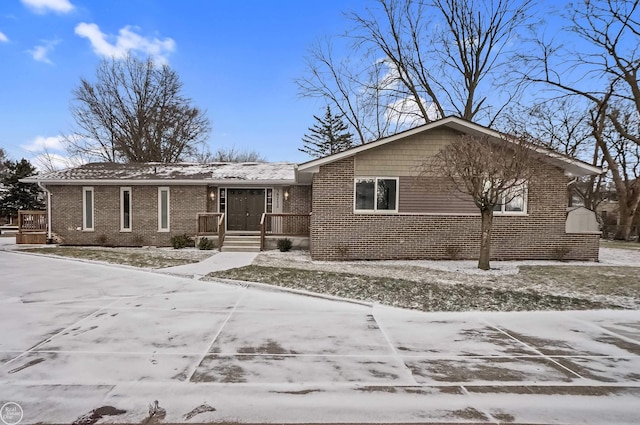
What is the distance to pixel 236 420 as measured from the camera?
9.04 feet

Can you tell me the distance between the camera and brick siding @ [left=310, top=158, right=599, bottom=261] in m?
11.3

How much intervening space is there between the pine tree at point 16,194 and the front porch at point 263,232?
84.1ft

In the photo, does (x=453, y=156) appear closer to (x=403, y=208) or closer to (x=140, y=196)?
(x=403, y=208)

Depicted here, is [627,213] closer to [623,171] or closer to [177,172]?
[623,171]

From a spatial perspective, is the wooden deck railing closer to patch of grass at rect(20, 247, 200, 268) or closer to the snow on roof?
the snow on roof

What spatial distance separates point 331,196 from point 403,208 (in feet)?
8.06

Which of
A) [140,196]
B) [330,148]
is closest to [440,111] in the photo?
[330,148]

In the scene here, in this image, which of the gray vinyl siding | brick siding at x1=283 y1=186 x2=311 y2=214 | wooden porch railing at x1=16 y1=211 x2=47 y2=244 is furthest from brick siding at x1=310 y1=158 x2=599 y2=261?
wooden porch railing at x1=16 y1=211 x2=47 y2=244

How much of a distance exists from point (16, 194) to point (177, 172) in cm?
2356

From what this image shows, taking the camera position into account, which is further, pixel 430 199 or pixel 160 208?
pixel 160 208

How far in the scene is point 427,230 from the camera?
447 inches

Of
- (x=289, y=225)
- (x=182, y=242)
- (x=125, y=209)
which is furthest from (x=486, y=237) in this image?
(x=125, y=209)

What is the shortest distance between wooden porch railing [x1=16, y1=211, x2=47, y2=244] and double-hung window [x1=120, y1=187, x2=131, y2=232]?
356 cm

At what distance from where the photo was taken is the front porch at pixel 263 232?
13438 millimetres
